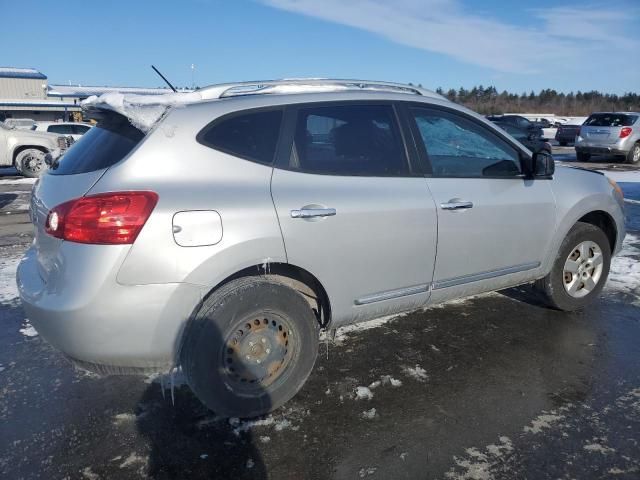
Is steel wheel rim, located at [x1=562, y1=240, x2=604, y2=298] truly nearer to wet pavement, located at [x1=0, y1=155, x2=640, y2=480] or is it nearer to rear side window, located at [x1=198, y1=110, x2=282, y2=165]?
wet pavement, located at [x1=0, y1=155, x2=640, y2=480]

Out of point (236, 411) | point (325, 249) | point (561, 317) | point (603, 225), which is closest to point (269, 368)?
point (236, 411)

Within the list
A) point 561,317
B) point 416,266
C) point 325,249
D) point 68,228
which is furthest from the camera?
point 561,317

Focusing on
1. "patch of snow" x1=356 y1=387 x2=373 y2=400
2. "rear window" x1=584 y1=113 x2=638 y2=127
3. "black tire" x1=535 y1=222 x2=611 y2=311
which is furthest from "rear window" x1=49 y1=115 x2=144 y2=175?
"rear window" x1=584 y1=113 x2=638 y2=127

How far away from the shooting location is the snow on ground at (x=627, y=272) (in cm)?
488

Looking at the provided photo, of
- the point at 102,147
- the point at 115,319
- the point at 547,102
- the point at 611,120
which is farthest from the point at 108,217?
the point at 547,102

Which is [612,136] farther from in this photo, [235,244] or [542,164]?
[235,244]

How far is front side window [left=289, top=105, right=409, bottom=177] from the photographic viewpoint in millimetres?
2893

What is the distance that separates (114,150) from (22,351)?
6.24 feet

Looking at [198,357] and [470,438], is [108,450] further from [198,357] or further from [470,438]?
[470,438]

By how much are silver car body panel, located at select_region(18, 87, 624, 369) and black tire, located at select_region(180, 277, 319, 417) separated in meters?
0.10

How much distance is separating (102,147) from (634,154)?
59.1ft

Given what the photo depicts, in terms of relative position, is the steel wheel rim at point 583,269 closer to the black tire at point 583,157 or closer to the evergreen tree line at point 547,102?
the black tire at point 583,157

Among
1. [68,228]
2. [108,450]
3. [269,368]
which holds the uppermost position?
[68,228]

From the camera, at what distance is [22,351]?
141 inches
